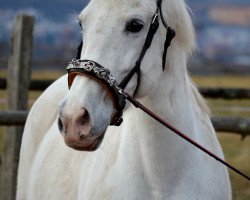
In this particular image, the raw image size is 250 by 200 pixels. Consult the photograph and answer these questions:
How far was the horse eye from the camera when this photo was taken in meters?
3.68

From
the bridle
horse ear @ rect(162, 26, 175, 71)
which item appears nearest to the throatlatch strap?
the bridle

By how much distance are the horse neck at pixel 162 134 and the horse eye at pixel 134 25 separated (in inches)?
15.6

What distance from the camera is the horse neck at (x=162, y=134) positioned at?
4004 mm

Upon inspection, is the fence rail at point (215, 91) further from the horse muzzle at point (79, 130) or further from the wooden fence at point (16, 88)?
the horse muzzle at point (79, 130)

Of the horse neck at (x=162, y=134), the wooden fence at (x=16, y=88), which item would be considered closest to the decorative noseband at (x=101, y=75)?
the horse neck at (x=162, y=134)

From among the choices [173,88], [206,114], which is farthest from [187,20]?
[206,114]

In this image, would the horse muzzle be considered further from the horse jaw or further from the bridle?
the bridle

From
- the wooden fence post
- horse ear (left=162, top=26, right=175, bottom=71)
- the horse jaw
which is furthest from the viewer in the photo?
the wooden fence post

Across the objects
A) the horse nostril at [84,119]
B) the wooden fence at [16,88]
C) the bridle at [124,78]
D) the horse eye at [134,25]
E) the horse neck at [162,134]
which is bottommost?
the wooden fence at [16,88]

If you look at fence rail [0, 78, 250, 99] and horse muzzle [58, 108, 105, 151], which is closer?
horse muzzle [58, 108, 105, 151]

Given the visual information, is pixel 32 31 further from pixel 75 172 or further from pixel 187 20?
pixel 187 20

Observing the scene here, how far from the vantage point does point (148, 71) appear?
3811mm

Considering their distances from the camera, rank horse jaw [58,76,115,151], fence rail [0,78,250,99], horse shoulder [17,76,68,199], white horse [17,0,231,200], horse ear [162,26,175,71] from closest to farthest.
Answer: horse jaw [58,76,115,151], white horse [17,0,231,200], horse ear [162,26,175,71], horse shoulder [17,76,68,199], fence rail [0,78,250,99]

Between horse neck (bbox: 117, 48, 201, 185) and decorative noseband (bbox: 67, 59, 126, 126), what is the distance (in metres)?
0.35
